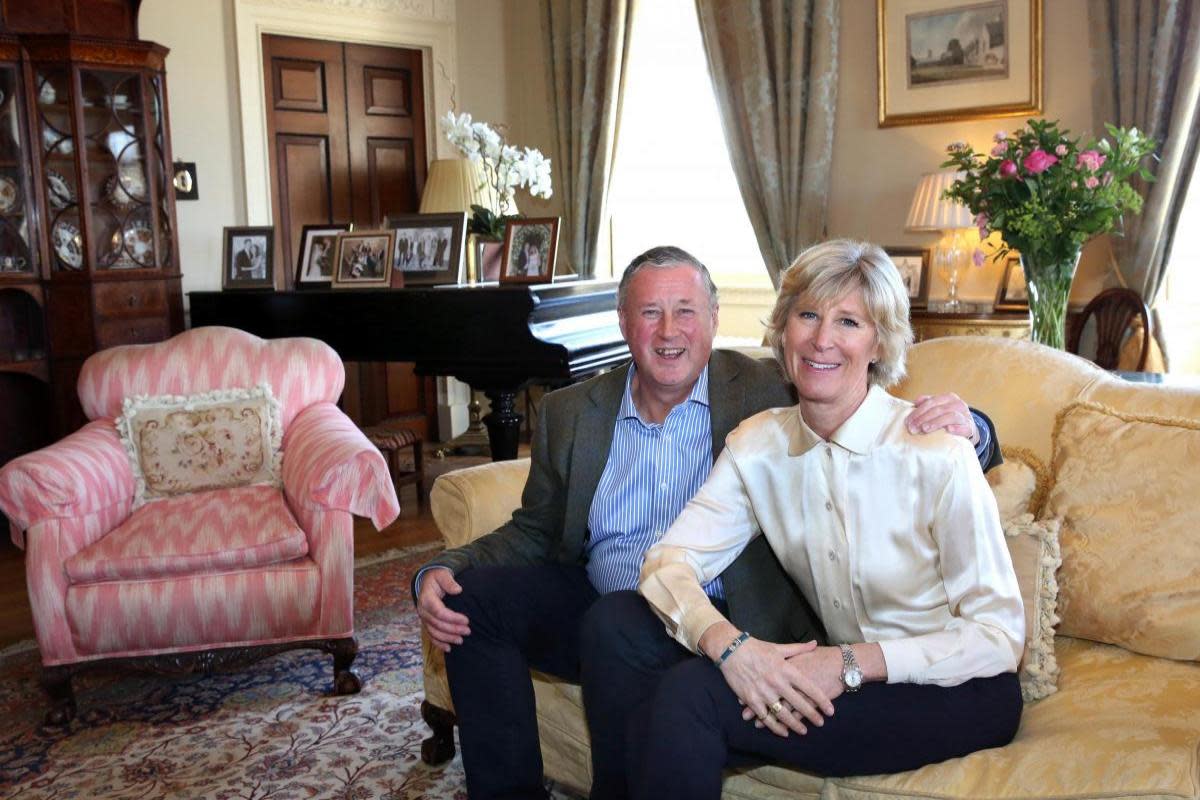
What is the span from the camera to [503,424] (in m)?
4.68

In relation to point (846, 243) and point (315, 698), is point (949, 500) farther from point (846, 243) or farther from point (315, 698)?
point (315, 698)

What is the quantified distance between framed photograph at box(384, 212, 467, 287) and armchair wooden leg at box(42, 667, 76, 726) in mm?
2233

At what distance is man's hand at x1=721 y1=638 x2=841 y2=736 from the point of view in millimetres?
1643

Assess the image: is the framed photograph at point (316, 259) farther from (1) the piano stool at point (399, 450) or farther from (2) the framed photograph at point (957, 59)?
(2) the framed photograph at point (957, 59)

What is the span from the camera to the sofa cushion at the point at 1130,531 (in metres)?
1.88

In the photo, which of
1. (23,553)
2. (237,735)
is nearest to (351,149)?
(23,553)

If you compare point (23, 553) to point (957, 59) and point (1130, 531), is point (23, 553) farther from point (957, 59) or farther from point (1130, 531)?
point (957, 59)

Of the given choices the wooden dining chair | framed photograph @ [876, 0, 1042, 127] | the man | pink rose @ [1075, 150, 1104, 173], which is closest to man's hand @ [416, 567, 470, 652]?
the man

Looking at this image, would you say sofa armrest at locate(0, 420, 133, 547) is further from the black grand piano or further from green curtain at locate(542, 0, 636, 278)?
green curtain at locate(542, 0, 636, 278)

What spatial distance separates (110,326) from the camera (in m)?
4.96

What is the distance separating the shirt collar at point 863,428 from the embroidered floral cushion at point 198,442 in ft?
6.79

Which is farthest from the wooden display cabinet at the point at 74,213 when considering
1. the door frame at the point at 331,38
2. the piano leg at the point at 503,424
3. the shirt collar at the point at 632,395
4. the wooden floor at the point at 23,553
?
the shirt collar at the point at 632,395

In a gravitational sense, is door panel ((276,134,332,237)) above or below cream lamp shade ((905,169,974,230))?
above

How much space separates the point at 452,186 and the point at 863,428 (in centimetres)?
411
